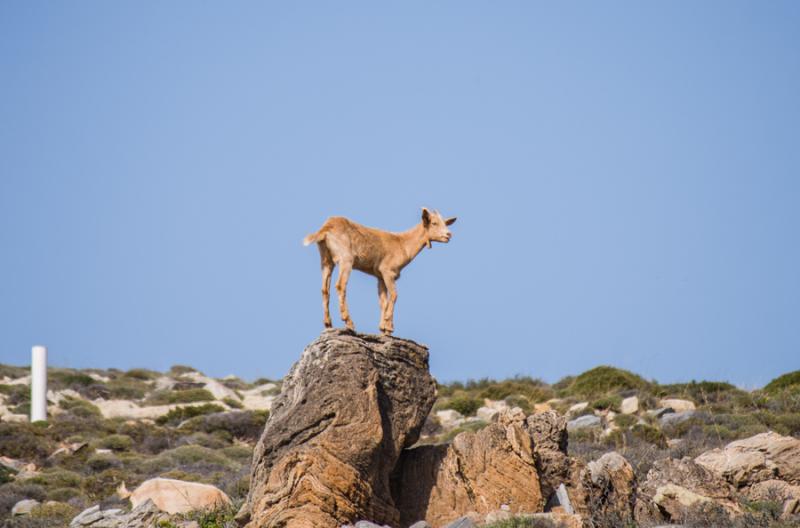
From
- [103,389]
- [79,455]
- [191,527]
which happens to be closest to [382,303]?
[191,527]

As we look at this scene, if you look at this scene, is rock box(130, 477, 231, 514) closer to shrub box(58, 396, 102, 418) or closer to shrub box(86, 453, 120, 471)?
shrub box(86, 453, 120, 471)

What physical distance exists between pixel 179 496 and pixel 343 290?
6.51m

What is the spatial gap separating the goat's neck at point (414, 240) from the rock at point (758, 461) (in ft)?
22.6

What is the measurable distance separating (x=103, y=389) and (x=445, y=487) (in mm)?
36507

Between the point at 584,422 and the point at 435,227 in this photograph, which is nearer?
the point at 435,227

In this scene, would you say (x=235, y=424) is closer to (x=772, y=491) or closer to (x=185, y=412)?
(x=185, y=412)

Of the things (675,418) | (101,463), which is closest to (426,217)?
(675,418)

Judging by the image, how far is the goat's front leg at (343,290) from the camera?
1630cm

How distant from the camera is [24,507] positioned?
2714 cm

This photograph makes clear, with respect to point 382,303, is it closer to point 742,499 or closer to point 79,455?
point 742,499

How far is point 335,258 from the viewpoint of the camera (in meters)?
16.5

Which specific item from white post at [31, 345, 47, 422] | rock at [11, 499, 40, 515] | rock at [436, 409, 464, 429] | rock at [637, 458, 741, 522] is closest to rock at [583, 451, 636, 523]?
rock at [637, 458, 741, 522]

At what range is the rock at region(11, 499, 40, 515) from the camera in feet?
87.9

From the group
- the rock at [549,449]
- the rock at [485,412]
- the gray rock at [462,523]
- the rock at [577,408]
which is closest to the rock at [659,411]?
the rock at [577,408]
